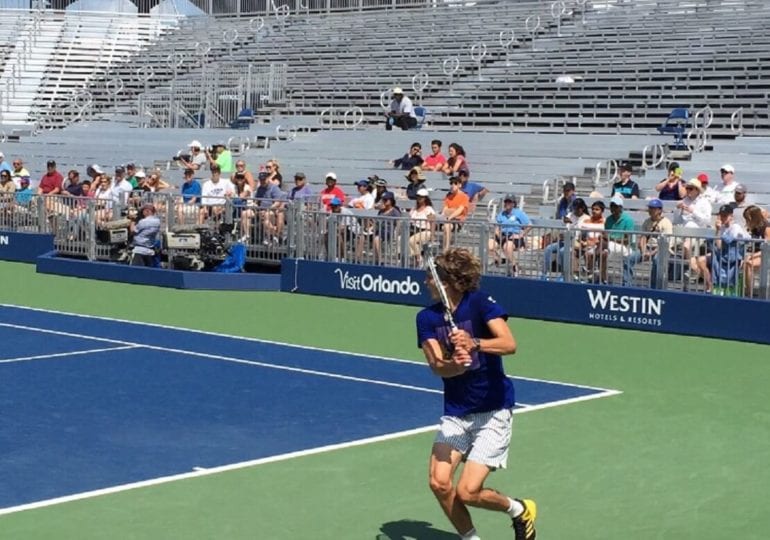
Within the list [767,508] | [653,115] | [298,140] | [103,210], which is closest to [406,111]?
[298,140]

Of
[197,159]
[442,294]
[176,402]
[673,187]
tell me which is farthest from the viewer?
[197,159]

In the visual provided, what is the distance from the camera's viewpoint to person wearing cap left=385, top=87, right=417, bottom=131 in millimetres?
30828

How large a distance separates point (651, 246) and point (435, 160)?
29.7 ft

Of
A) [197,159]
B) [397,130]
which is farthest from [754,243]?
[197,159]

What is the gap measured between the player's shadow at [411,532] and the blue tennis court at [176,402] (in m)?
1.91

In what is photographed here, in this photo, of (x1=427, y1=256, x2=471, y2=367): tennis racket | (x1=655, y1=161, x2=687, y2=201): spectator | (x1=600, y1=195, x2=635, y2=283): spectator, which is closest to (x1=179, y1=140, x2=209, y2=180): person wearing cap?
(x1=655, y1=161, x2=687, y2=201): spectator

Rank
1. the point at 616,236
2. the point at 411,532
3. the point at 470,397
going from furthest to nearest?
the point at 616,236
the point at 411,532
the point at 470,397

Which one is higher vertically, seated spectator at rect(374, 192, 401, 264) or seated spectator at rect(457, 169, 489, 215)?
seated spectator at rect(457, 169, 489, 215)

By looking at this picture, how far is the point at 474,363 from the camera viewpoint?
7621mm

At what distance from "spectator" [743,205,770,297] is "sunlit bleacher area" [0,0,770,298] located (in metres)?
0.02

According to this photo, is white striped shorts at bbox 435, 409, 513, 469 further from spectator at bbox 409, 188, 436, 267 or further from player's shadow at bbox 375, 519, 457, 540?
spectator at bbox 409, 188, 436, 267

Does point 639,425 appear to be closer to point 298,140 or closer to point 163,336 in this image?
point 163,336

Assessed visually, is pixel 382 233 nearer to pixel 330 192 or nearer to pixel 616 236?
pixel 330 192

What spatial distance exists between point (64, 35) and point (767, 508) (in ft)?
126
